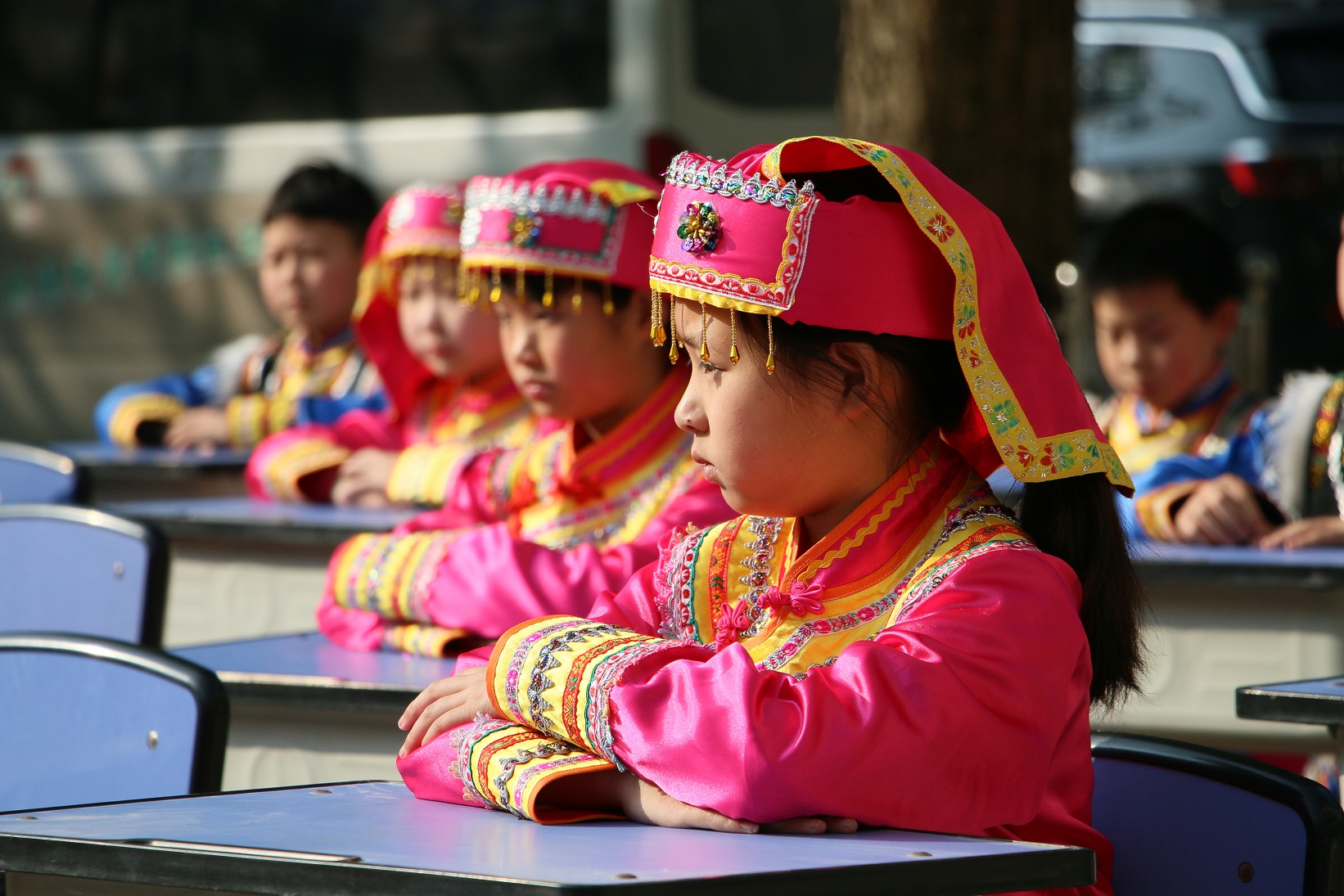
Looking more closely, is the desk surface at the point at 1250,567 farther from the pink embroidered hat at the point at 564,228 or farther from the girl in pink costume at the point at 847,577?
the girl in pink costume at the point at 847,577

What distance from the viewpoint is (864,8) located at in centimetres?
388

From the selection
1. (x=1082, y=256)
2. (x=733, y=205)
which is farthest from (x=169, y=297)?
(x=733, y=205)

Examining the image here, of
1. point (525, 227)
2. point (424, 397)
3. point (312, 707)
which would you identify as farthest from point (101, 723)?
point (424, 397)

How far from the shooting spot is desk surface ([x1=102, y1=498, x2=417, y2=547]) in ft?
10.5

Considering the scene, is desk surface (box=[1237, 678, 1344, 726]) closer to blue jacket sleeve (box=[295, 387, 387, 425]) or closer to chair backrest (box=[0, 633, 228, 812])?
chair backrest (box=[0, 633, 228, 812])

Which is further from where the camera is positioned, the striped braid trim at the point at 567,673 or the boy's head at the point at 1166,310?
the boy's head at the point at 1166,310

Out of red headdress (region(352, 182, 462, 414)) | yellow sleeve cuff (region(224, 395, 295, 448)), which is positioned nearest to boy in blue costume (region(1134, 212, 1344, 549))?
red headdress (region(352, 182, 462, 414))

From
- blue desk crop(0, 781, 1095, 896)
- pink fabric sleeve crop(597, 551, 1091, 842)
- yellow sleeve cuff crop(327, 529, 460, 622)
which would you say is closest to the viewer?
blue desk crop(0, 781, 1095, 896)

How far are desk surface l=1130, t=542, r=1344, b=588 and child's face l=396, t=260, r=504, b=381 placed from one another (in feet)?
4.64

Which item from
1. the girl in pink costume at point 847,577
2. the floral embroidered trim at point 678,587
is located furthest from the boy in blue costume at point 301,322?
the girl in pink costume at point 847,577

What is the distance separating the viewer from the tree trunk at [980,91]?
3.80 m

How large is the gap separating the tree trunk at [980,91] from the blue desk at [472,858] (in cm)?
263

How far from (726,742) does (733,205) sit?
0.49 m

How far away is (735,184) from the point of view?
1577mm
